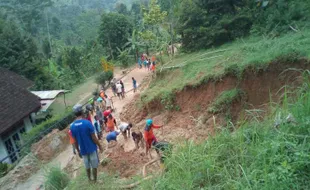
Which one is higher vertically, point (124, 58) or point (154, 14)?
point (154, 14)

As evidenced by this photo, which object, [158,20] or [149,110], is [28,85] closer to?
[149,110]

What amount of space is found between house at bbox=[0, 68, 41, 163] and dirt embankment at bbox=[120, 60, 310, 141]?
6.36 metres

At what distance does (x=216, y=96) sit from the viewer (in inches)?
420

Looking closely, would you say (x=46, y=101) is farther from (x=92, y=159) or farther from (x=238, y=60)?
(x=92, y=159)

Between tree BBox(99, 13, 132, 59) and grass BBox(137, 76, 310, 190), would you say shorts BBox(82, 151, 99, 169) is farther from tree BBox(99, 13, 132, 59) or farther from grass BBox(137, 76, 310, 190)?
tree BBox(99, 13, 132, 59)

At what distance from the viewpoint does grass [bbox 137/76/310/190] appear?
9.27ft

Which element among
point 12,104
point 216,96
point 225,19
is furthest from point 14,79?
point 225,19

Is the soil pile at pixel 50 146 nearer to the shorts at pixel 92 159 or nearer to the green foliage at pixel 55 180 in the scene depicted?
the green foliage at pixel 55 180

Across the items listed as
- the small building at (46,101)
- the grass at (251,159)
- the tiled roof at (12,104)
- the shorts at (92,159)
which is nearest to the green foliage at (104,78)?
the small building at (46,101)

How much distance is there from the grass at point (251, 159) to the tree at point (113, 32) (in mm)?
29015

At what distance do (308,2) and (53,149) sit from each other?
45.3 ft

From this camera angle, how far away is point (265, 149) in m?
3.14

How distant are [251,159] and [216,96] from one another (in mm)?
7484

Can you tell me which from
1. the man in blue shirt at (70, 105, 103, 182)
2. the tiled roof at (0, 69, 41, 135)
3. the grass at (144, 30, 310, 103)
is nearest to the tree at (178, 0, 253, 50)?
the grass at (144, 30, 310, 103)
